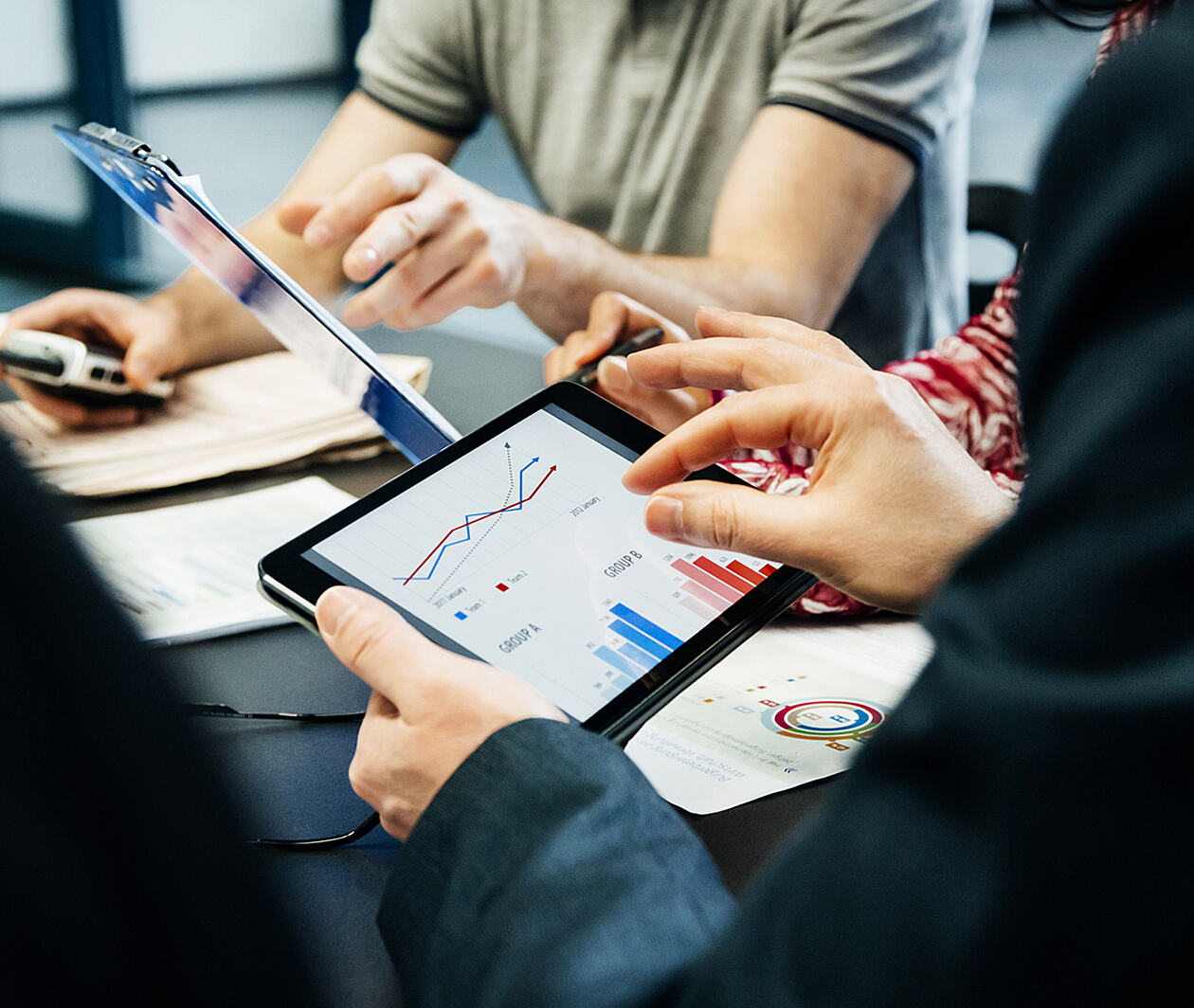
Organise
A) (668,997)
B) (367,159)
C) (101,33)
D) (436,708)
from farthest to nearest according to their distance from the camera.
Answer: (101,33)
(367,159)
(436,708)
(668,997)

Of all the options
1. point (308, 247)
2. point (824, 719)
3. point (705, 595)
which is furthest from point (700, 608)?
point (308, 247)

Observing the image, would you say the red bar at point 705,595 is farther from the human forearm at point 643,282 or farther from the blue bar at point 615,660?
the human forearm at point 643,282

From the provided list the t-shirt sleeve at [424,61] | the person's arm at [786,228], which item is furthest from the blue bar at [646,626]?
the t-shirt sleeve at [424,61]

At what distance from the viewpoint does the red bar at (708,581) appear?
0.59 m

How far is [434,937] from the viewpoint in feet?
1.24

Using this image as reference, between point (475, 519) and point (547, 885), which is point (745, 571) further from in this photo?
point (547, 885)

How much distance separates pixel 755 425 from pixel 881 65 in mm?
780

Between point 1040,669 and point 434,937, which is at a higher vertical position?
point 1040,669

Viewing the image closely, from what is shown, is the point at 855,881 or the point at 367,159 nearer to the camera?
the point at 855,881

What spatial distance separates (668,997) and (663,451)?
313mm

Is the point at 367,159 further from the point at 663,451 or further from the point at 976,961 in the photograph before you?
the point at 976,961

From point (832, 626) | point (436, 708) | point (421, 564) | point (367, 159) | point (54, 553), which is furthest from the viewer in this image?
point (367, 159)

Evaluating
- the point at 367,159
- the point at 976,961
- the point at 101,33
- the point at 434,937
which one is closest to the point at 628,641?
the point at 434,937

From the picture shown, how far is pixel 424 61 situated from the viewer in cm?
138
